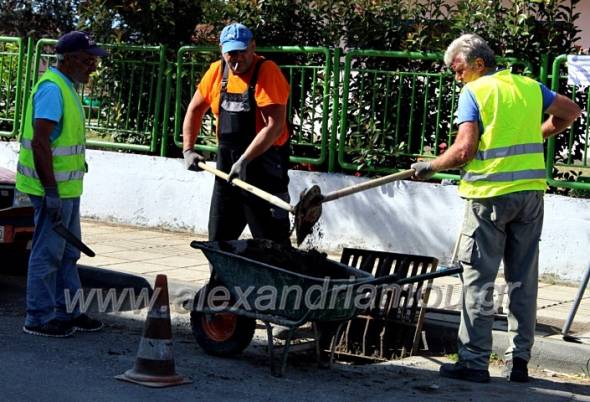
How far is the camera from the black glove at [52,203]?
6.98 metres

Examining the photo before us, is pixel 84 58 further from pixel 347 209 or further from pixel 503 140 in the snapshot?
pixel 347 209

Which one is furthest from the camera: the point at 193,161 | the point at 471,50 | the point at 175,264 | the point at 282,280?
the point at 175,264

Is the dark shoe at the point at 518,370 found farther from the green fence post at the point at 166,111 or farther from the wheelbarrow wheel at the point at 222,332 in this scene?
the green fence post at the point at 166,111

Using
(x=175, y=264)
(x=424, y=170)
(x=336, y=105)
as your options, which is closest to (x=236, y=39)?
(x=424, y=170)

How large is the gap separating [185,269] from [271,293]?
3361mm

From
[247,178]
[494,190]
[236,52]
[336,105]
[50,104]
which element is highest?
[236,52]

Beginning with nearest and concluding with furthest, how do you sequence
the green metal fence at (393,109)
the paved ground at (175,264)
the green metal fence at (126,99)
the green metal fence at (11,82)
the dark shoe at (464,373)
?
the dark shoe at (464,373)
the paved ground at (175,264)
the green metal fence at (393,109)
the green metal fence at (126,99)
the green metal fence at (11,82)

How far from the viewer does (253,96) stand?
7.15 meters

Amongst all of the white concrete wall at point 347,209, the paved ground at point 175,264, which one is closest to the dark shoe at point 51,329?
the paved ground at point 175,264

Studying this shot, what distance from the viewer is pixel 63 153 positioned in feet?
23.4

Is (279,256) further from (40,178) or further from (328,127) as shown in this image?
(328,127)

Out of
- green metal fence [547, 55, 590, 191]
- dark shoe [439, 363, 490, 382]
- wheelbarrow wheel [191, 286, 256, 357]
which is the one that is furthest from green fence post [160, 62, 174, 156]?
dark shoe [439, 363, 490, 382]

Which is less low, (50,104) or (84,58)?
(84,58)

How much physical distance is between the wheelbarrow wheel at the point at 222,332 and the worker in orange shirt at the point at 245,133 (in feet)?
2.33
